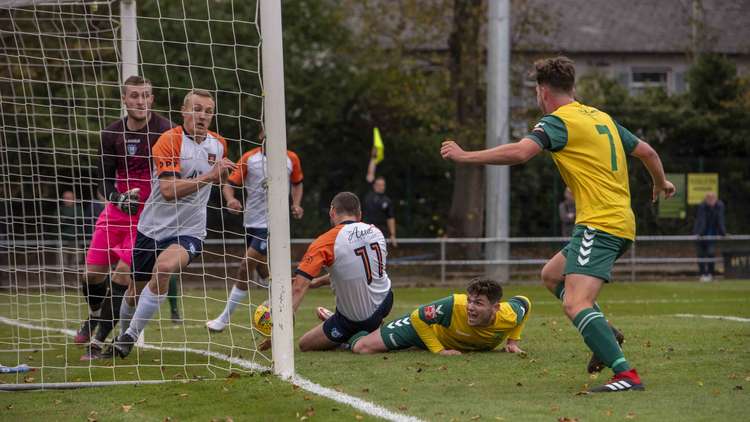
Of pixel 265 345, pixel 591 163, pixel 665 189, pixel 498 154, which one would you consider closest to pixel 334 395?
pixel 498 154

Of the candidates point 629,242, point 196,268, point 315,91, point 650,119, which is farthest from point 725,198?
point 629,242

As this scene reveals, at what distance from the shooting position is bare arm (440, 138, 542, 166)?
6504 millimetres

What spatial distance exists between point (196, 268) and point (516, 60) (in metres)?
9.81

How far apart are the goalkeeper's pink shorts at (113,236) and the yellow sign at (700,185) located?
771 inches

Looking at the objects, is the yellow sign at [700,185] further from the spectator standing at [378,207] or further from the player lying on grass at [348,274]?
the player lying on grass at [348,274]

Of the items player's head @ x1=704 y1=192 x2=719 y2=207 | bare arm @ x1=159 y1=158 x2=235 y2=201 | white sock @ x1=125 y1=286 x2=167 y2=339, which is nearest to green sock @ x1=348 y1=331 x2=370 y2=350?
white sock @ x1=125 y1=286 x2=167 y2=339

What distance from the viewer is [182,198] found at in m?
8.89

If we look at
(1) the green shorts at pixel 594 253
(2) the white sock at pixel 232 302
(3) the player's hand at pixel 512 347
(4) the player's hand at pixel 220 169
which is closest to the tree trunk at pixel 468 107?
(2) the white sock at pixel 232 302

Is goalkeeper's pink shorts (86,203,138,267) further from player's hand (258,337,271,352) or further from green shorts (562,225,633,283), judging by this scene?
green shorts (562,225,633,283)

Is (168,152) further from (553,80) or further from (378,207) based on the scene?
(378,207)

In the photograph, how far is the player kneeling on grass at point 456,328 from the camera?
28.0 feet

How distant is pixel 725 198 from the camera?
88.8ft

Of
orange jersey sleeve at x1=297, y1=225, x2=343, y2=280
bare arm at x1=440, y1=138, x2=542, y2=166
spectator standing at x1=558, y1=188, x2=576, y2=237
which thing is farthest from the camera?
spectator standing at x1=558, y1=188, x2=576, y2=237

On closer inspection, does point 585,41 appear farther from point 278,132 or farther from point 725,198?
point 278,132
